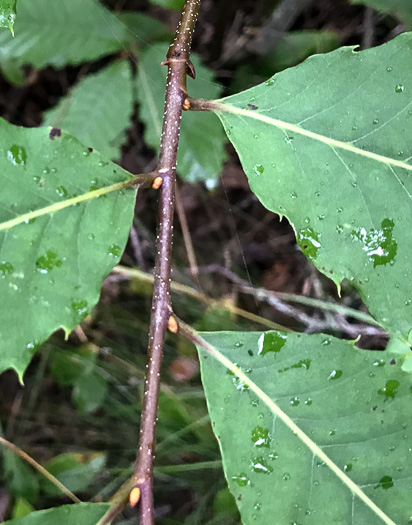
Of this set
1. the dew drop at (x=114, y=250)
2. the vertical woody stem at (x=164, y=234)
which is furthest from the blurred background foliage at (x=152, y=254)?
the dew drop at (x=114, y=250)

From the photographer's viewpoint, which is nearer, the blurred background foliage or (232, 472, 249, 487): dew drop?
(232, 472, 249, 487): dew drop

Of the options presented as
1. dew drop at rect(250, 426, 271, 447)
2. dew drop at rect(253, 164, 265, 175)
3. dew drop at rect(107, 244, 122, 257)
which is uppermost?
dew drop at rect(253, 164, 265, 175)

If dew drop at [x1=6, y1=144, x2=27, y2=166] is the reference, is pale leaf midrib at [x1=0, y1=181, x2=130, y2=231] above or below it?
below

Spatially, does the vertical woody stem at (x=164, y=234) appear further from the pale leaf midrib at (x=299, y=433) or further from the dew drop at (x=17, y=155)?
the dew drop at (x=17, y=155)

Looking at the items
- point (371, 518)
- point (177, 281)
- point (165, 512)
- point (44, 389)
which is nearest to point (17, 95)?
point (177, 281)

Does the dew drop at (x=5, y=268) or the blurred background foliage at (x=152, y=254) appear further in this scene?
the blurred background foliage at (x=152, y=254)

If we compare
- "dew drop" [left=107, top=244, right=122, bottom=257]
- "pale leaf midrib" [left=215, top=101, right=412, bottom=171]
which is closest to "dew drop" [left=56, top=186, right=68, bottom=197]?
"dew drop" [left=107, top=244, right=122, bottom=257]

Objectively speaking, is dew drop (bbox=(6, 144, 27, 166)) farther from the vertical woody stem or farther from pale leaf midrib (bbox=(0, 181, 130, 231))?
the vertical woody stem

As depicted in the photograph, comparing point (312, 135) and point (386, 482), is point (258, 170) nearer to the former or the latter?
point (312, 135)

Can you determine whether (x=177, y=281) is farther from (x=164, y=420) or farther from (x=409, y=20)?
(x=409, y=20)
